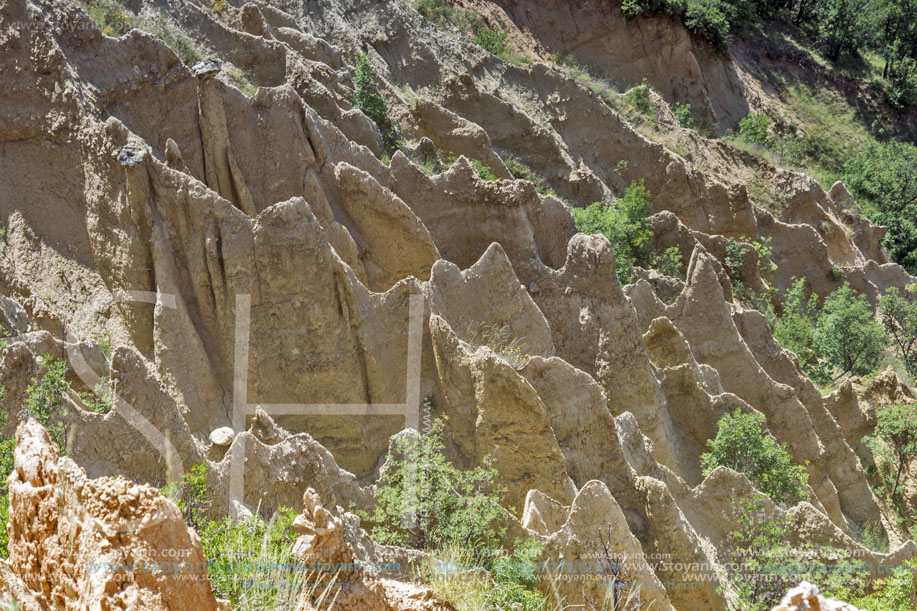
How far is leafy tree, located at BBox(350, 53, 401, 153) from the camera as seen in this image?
20875 millimetres

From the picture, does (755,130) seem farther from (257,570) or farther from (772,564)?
(257,570)

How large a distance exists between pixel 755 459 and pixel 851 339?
10690mm

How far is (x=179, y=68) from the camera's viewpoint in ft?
51.3

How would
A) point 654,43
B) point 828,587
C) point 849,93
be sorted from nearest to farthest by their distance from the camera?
point 828,587, point 654,43, point 849,93

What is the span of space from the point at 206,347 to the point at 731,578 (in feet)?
27.1

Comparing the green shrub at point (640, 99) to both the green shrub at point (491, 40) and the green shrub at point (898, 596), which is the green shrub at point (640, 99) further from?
the green shrub at point (898, 596)

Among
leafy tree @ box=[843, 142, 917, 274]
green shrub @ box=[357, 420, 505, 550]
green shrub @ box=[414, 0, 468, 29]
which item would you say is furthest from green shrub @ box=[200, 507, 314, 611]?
leafy tree @ box=[843, 142, 917, 274]

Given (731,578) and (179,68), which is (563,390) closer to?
(731,578)

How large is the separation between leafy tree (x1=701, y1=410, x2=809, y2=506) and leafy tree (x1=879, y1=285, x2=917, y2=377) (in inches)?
537

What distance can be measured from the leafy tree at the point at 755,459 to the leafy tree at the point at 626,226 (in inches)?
272

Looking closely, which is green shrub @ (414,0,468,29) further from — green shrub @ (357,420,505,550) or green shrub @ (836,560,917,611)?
green shrub @ (836,560,917,611)

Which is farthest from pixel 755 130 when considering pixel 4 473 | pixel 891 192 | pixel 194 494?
pixel 4 473

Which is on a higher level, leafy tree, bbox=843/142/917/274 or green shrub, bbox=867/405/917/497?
leafy tree, bbox=843/142/917/274

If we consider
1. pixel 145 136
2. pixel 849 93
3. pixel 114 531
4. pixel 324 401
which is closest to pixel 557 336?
pixel 324 401
